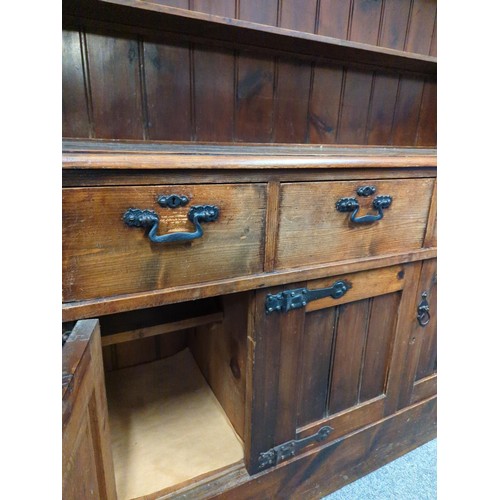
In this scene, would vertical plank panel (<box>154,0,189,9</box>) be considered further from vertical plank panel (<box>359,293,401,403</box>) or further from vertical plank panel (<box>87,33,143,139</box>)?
vertical plank panel (<box>359,293,401,403</box>)

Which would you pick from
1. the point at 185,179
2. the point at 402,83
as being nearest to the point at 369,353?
the point at 185,179

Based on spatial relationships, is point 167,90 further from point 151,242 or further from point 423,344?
point 423,344

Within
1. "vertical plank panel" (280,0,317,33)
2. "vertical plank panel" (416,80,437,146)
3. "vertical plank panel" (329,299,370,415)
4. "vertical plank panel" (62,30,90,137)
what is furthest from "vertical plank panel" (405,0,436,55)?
"vertical plank panel" (62,30,90,137)

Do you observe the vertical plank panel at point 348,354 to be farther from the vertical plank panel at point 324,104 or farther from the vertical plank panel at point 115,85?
the vertical plank panel at point 115,85

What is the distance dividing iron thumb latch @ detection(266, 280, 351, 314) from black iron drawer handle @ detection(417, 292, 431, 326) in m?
0.29

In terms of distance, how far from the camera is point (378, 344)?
36.6 inches

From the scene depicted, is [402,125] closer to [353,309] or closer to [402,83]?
[402,83]

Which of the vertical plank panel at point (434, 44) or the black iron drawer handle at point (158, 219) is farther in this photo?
the vertical plank panel at point (434, 44)

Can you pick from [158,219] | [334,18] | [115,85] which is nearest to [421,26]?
[334,18]

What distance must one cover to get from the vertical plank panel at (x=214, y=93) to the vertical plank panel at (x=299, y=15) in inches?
6.6

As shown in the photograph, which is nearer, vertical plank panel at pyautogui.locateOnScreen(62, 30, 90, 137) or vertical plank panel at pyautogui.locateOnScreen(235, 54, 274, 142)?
vertical plank panel at pyautogui.locateOnScreen(62, 30, 90, 137)

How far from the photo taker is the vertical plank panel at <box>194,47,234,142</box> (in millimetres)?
792

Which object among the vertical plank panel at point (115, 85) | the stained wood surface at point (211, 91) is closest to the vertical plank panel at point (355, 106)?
the stained wood surface at point (211, 91)

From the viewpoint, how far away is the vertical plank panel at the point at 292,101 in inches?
34.7
